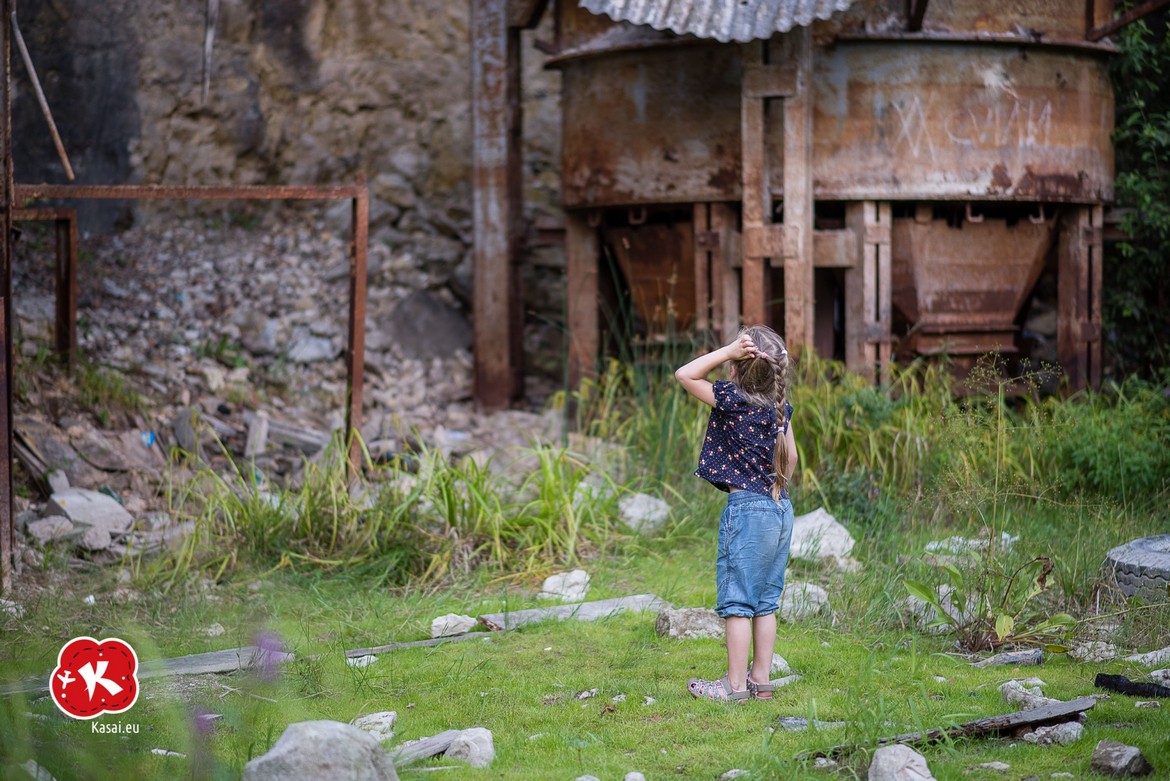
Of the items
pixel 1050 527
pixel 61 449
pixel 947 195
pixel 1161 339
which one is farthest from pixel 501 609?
pixel 1161 339

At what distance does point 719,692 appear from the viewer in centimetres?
366

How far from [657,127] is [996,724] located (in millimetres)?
5238

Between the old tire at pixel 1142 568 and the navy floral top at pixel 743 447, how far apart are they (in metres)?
1.74

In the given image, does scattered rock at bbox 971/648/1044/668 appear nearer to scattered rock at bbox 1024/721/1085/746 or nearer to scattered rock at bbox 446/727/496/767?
scattered rock at bbox 1024/721/1085/746

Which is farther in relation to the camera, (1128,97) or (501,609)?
(1128,97)

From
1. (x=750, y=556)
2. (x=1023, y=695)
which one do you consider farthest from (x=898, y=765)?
(x=750, y=556)

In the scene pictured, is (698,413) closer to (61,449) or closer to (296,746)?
(61,449)

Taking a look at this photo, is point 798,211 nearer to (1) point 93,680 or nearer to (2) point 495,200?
(2) point 495,200

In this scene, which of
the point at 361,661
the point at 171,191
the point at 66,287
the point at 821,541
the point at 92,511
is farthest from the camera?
the point at 66,287

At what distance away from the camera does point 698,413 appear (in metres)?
6.47

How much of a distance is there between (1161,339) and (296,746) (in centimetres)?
747

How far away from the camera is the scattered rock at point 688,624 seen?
14.5 ft

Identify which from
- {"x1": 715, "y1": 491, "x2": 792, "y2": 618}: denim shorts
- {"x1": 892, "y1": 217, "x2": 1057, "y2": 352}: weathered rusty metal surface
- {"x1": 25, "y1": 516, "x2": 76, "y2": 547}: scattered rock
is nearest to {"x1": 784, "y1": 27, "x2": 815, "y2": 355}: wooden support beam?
{"x1": 892, "y1": 217, "x2": 1057, "y2": 352}: weathered rusty metal surface

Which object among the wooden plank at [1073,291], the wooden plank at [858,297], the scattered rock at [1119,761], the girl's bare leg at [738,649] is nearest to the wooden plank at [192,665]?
the girl's bare leg at [738,649]
